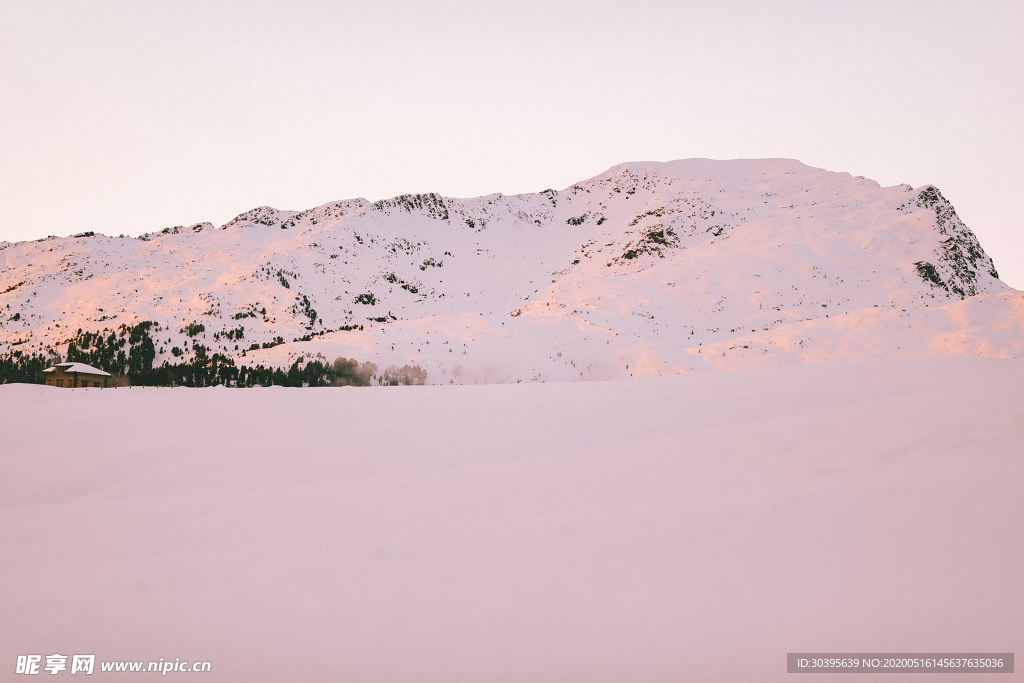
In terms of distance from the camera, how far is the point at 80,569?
2443 millimetres

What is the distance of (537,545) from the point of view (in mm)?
2406

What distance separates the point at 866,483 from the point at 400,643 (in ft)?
7.72

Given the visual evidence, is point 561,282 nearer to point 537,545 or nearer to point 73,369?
point 73,369

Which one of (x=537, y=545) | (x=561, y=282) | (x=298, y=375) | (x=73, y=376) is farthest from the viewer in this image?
(x=561, y=282)

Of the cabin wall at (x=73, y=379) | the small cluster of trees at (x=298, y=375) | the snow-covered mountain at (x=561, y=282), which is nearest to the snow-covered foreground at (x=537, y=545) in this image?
the small cluster of trees at (x=298, y=375)

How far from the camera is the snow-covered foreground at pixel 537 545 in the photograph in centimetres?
186

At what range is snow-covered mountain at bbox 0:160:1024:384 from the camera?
1648 cm

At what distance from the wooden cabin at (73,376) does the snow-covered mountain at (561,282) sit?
4.68 metres

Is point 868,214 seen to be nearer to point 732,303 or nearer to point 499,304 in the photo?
point 732,303

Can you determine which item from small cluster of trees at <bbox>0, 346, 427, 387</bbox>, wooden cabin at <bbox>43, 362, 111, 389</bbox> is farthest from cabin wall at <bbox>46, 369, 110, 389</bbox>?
small cluster of trees at <bbox>0, 346, 427, 387</bbox>

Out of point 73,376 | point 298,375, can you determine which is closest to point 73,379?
point 73,376

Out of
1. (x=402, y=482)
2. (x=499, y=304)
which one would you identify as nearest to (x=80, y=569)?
(x=402, y=482)

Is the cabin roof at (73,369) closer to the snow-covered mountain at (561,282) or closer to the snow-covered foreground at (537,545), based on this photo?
the snow-covered mountain at (561,282)

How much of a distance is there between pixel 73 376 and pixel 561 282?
97.0 ft
